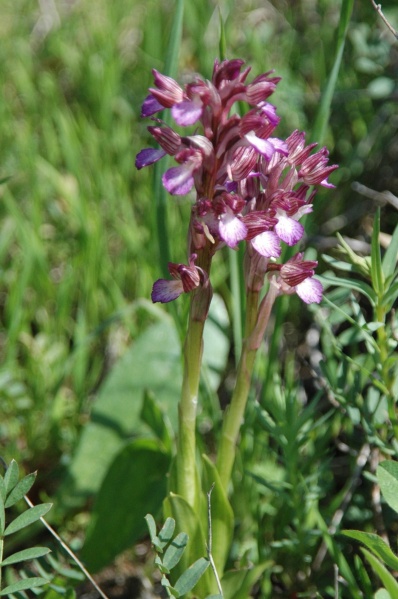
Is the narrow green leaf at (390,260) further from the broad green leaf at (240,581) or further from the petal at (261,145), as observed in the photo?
the broad green leaf at (240,581)

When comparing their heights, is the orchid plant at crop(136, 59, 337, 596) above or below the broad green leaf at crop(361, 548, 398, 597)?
above

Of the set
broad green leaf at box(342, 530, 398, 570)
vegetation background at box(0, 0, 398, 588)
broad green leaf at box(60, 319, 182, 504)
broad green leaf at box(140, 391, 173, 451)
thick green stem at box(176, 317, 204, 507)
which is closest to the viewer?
broad green leaf at box(342, 530, 398, 570)

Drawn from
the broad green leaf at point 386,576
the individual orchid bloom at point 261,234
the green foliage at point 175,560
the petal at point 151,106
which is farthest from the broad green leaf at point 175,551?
the petal at point 151,106

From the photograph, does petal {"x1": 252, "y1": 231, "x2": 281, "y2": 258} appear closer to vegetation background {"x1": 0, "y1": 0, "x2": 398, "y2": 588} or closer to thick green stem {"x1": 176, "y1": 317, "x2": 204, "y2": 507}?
thick green stem {"x1": 176, "y1": 317, "x2": 204, "y2": 507}

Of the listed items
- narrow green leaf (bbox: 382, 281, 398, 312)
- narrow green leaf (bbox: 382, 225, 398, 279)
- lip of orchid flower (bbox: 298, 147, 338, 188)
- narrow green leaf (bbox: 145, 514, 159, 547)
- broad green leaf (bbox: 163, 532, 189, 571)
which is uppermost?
lip of orchid flower (bbox: 298, 147, 338, 188)

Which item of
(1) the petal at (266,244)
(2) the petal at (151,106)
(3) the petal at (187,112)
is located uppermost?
(3) the petal at (187,112)

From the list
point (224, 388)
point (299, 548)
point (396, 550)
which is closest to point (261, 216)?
point (299, 548)

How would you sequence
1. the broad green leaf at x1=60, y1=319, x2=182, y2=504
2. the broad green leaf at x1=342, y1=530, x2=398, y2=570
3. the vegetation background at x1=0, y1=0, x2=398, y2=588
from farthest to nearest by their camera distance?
the vegetation background at x1=0, y1=0, x2=398, y2=588, the broad green leaf at x1=60, y1=319, x2=182, y2=504, the broad green leaf at x1=342, y1=530, x2=398, y2=570

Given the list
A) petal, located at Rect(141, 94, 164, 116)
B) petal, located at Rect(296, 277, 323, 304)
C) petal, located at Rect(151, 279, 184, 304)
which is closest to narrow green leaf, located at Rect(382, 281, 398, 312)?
petal, located at Rect(296, 277, 323, 304)

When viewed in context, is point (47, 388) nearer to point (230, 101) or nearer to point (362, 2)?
point (230, 101)
